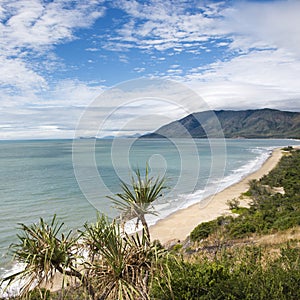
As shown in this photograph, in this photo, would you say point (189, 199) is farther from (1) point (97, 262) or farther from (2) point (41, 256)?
(2) point (41, 256)

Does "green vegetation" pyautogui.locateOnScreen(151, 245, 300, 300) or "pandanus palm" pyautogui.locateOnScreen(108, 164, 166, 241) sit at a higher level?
"pandanus palm" pyautogui.locateOnScreen(108, 164, 166, 241)

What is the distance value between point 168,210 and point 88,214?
23.3 feet

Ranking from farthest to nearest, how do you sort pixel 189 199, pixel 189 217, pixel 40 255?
pixel 189 199 < pixel 189 217 < pixel 40 255

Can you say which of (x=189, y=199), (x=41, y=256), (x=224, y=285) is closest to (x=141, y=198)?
(x=41, y=256)

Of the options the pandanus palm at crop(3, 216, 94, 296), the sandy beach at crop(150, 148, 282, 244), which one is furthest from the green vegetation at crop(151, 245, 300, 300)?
the sandy beach at crop(150, 148, 282, 244)

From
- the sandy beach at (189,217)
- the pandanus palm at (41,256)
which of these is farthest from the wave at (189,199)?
the pandanus palm at (41,256)

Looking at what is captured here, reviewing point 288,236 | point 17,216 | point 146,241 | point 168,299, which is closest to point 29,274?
point 146,241

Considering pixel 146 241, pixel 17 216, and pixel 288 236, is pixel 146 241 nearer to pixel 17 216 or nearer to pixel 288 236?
pixel 288 236

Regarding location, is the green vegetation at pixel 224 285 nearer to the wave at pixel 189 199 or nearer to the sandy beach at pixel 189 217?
the sandy beach at pixel 189 217

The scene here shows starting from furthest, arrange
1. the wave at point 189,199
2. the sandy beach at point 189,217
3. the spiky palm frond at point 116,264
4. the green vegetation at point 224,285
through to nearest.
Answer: the wave at point 189,199 < the sandy beach at point 189,217 < the green vegetation at point 224,285 < the spiky palm frond at point 116,264

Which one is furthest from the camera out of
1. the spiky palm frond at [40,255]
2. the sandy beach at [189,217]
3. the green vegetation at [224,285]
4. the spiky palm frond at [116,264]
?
the sandy beach at [189,217]

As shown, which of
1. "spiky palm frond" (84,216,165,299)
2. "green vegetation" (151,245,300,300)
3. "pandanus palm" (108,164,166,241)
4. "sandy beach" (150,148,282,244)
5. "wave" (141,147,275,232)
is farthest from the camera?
"wave" (141,147,275,232)

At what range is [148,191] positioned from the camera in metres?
4.92

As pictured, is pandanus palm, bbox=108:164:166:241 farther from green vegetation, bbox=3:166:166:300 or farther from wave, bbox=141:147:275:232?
wave, bbox=141:147:275:232
